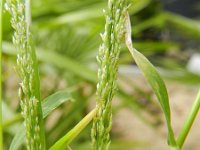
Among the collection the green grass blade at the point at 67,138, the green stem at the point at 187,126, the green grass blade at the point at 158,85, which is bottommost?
→ the green grass blade at the point at 67,138

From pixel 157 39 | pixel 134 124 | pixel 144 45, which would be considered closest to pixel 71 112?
pixel 144 45

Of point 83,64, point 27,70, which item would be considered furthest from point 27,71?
point 83,64

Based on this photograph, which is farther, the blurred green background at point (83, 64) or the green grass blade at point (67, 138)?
the blurred green background at point (83, 64)

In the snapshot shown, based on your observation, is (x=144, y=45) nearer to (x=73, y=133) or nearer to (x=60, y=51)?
(x=60, y=51)

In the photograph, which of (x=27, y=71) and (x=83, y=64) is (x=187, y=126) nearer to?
(x=27, y=71)

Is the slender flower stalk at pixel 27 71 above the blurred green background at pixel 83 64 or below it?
above

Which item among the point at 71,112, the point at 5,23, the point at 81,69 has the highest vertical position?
the point at 5,23
